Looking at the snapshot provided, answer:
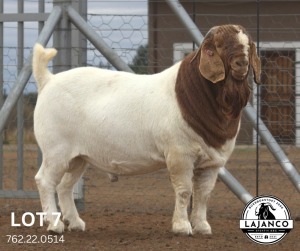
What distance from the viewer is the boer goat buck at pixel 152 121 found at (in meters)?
8.45

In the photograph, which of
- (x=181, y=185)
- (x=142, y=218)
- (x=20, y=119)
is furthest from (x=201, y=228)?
(x=20, y=119)

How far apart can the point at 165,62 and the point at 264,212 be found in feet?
25.4

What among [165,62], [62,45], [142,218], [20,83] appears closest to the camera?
[20,83]

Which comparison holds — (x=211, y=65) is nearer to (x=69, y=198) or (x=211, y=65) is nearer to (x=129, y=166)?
→ (x=129, y=166)

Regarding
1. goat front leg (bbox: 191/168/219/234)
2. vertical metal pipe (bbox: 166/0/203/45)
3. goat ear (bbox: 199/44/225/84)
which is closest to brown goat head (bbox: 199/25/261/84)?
goat ear (bbox: 199/44/225/84)

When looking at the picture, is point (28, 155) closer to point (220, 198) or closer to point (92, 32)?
point (220, 198)

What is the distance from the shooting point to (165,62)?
1642cm

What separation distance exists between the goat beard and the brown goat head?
0.05 m

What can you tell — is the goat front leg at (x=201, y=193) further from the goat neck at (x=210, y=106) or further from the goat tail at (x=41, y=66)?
the goat tail at (x=41, y=66)

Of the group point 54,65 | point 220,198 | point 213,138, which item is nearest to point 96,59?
point 54,65

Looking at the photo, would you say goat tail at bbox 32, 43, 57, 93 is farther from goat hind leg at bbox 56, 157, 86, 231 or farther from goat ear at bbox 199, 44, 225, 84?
goat ear at bbox 199, 44, 225, 84

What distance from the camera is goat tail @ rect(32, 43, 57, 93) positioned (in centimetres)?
930

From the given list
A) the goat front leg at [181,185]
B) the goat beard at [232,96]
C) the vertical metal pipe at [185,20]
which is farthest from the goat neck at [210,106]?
the vertical metal pipe at [185,20]

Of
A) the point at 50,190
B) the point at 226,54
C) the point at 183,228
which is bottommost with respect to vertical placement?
the point at 183,228
